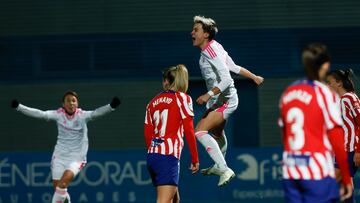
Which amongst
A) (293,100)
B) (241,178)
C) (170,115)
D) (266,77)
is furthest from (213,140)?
(266,77)

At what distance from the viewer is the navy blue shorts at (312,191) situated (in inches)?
271

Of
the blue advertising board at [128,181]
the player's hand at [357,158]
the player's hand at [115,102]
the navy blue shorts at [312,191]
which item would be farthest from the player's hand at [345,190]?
the blue advertising board at [128,181]

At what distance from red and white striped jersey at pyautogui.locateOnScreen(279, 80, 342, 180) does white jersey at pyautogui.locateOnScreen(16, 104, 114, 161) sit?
244 inches

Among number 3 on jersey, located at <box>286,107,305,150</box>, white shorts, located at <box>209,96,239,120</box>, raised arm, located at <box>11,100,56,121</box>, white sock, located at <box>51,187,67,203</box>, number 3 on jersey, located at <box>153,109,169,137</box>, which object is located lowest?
white sock, located at <box>51,187,67,203</box>

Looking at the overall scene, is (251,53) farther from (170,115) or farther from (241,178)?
(170,115)

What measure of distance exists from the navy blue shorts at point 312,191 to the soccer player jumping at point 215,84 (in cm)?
348

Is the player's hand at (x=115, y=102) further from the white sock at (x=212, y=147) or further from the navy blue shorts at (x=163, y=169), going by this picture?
the navy blue shorts at (x=163, y=169)

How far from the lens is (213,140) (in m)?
11.0

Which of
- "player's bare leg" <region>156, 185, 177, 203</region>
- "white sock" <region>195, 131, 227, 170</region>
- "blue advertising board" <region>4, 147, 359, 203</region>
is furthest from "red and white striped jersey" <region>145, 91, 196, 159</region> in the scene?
"blue advertising board" <region>4, 147, 359, 203</region>

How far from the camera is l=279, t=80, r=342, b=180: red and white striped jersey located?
6.82 m

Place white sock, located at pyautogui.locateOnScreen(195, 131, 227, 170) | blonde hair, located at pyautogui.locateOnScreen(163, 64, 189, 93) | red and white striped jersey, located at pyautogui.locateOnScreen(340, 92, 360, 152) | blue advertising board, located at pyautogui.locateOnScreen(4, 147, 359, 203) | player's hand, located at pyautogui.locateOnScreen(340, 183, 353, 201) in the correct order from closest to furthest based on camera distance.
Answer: player's hand, located at pyautogui.locateOnScreen(340, 183, 353, 201), blonde hair, located at pyautogui.locateOnScreen(163, 64, 189, 93), red and white striped jersey, located at pyautogui.locateOnScreen(340, 92, 360, 152), white sock, located at pyautogui.locateOnScreen(195, 131, 227, 170), blue advertising board, located at pyautogui.locateOnScreen(4, 147, 359, 203)

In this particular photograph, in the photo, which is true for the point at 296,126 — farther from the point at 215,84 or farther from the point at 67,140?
the point at 67,140

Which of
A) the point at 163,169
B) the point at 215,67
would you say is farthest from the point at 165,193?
the point at 215,67

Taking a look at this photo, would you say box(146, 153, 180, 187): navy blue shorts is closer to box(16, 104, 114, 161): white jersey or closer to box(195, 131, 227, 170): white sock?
box(195, 131, 227, 170): white sock
